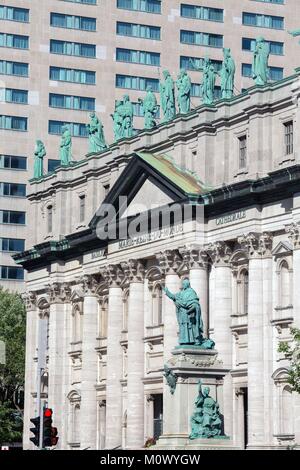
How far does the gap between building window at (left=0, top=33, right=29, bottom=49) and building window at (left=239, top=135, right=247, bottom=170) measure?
51.6 m

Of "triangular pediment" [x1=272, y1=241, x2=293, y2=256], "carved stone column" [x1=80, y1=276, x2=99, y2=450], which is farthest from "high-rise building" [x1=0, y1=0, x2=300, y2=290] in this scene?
"triangular pediment" [x1=272, y1=241, x2=293, y2=256]

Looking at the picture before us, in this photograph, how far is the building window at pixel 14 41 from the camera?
4419 inches

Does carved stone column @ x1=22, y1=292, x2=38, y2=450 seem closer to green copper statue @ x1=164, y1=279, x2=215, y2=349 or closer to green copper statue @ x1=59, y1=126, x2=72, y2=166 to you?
green copper statue @ x1=59, y1=126, x2=72, y2=166

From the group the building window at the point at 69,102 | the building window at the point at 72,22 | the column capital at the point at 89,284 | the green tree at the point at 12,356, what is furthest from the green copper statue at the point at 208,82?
the building window at the point at 72,22

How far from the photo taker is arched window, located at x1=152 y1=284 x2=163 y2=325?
237 feet

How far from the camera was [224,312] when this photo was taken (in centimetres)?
6488

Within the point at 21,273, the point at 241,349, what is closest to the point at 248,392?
the point at 241,349

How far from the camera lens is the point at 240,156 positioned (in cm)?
6556

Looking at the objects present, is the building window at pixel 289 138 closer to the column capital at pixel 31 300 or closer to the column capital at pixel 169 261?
the column capital at pixel 169 261

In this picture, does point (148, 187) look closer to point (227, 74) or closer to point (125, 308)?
point (125, 308)

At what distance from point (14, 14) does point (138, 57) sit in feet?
40.3

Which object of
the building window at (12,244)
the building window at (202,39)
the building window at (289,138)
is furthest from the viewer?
the building window at (202,39)

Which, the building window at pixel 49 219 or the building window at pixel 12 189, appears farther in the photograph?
the building window at pixel 12 189

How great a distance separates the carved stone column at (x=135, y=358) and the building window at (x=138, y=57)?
148ft
